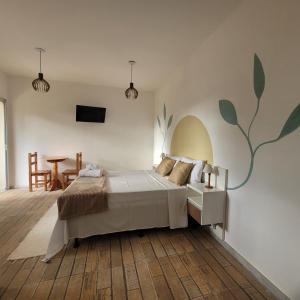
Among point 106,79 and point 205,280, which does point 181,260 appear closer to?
point 205,280

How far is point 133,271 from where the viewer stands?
1801mm

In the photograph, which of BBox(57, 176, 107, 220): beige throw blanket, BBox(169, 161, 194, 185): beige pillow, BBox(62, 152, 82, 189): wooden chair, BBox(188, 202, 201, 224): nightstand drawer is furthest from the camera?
BBox(62, 152, 82, 189): wooden chair

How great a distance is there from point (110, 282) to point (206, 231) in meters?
1.44

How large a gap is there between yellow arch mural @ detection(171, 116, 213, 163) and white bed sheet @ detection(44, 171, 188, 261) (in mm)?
616

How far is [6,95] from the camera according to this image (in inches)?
165

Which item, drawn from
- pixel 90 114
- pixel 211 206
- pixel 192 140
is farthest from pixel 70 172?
pixel 211 206

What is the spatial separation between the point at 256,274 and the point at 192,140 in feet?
6.17

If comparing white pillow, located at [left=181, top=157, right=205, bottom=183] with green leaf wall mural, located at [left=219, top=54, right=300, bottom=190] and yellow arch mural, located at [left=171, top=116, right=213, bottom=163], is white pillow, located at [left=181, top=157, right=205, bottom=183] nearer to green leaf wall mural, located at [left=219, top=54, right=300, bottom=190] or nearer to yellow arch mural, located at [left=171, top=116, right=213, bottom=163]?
yellow arch mural, located at [left=171, top=116, right=213, bottom=163]

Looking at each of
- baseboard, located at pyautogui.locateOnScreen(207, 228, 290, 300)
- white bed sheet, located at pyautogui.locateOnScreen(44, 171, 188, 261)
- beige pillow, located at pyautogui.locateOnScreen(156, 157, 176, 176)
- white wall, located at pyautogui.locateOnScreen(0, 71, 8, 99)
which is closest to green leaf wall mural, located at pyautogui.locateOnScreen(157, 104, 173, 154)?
beige pillow, located at pyautogui.locateOnScreen(156, 157, 176, 176)

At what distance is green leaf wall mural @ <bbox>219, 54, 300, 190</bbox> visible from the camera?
1.40 meters

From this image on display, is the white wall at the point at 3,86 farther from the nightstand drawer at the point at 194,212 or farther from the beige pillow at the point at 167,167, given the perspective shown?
the nightstand drawer at the point at 194,212

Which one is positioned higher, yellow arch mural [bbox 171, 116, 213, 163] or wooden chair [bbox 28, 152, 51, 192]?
yellow arch mural [bbox 171, 116, 213, 163]

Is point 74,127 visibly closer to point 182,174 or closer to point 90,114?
point 90,114

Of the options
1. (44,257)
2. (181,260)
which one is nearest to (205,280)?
(181,260)
